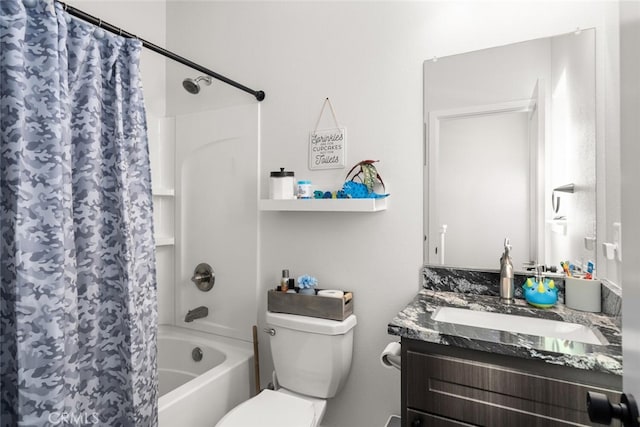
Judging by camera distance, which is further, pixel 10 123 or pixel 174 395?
pixel 174 395

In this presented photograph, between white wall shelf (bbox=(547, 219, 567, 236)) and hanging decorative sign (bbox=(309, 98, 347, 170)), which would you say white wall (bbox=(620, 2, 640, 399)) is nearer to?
white wall shelf (bbox=(547, 219, 567, 236))

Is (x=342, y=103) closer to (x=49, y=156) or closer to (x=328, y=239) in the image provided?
(x=328, y=239)

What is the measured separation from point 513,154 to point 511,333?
783 mm

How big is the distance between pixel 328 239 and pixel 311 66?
95cm

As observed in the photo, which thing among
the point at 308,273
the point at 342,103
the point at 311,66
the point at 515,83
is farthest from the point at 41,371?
the point at 515,83

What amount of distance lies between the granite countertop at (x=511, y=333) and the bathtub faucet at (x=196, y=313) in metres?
1.34

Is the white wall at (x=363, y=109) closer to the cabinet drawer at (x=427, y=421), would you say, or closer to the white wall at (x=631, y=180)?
the cabinet drawer at (x=427, y=421)

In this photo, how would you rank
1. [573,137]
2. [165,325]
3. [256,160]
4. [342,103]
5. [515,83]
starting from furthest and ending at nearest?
[165,325] < [256,160] < [342,103] < [515,83] < [573,137]

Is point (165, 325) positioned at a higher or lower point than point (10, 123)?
lower

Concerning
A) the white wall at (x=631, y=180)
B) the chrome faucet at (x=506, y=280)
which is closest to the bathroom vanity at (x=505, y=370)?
the chrome faucet at (x=506, y=280)

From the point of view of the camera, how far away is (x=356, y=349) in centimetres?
180

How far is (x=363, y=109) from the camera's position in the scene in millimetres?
1776

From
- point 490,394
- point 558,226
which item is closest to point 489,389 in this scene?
point 490,394
